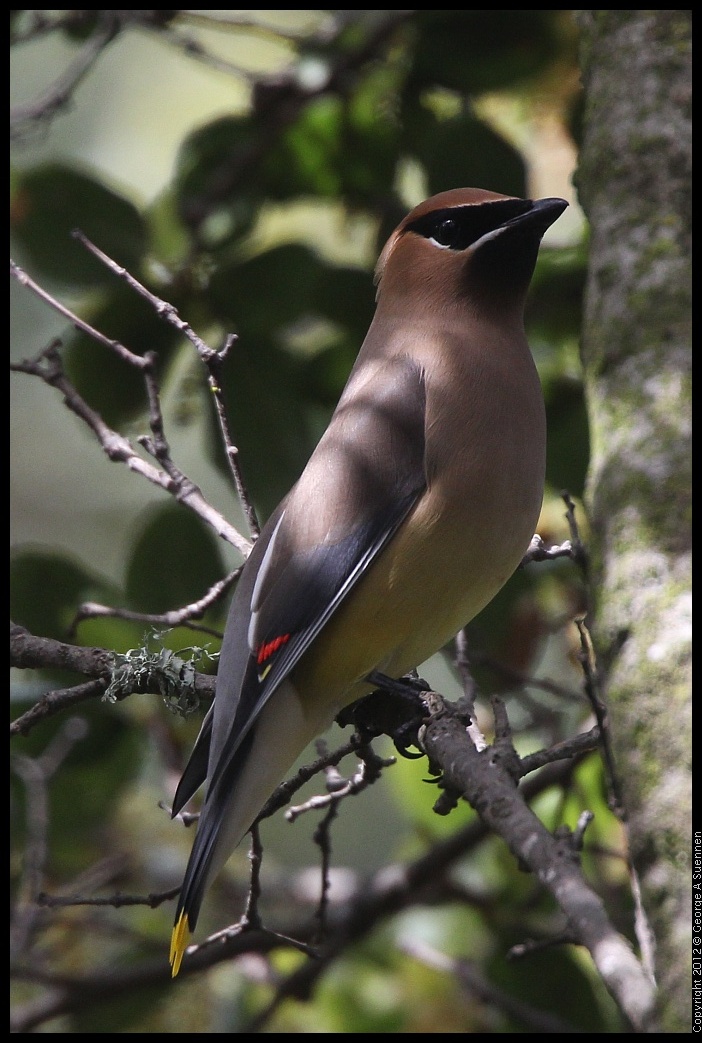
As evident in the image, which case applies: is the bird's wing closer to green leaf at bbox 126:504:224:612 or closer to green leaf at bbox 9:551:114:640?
green leaf at bbox 126:504:224:612

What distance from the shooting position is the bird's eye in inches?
126

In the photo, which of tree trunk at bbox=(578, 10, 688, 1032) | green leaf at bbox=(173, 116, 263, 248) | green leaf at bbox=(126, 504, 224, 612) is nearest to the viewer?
tree trunk at bbox=(578, 10, 688, 1032)

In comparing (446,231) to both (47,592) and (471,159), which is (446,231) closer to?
(471,159)

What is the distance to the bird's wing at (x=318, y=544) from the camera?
2549mm

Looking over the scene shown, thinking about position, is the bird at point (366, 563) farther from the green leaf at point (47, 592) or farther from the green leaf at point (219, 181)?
the green leaf at point (219, 181)

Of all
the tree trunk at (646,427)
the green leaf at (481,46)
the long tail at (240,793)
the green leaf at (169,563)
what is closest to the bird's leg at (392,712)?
the long tail at (240,793)

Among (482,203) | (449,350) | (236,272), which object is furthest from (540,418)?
(236,272)

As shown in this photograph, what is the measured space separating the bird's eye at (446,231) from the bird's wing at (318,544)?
516 mm

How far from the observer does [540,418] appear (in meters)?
2.91

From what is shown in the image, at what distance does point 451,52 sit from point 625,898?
8.95ft

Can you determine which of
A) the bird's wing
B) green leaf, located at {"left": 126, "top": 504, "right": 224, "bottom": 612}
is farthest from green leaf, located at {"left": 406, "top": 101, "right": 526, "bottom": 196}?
green leaf, located at {"left": 126, "top": 504, "right": 224, "bottom": 612}

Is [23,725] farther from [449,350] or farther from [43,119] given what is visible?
[43,119]

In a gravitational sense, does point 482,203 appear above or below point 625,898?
above

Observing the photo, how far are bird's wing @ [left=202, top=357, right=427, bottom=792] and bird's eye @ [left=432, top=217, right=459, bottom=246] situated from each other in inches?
20.3
